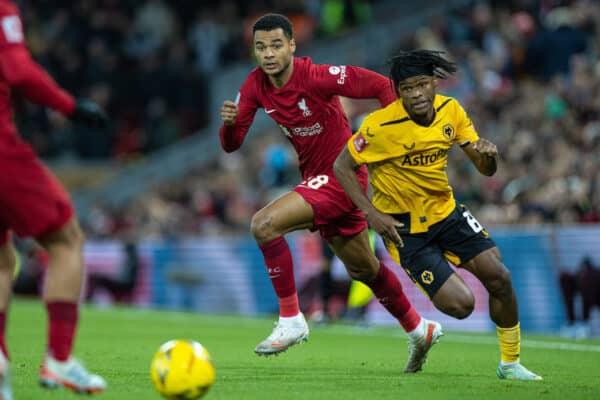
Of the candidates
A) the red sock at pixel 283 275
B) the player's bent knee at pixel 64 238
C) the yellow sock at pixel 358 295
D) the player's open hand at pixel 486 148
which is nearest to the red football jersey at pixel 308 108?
the red sock at pixel 283 275

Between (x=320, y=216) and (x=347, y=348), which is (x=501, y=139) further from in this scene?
(x=320, y=216)

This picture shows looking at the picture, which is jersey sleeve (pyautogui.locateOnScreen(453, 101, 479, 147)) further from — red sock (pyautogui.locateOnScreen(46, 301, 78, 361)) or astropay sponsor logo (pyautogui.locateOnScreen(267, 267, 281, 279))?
red sock (pyautogui.locateOnScreen(46, 301, 78, 361))

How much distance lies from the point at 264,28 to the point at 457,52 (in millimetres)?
11155

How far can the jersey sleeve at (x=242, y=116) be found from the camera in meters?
8.36

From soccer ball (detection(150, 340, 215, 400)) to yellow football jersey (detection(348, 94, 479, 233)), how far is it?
6.94 ft

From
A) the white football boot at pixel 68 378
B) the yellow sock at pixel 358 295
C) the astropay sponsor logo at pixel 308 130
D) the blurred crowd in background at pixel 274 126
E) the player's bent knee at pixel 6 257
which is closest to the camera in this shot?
the white football boot at pixel 68 378

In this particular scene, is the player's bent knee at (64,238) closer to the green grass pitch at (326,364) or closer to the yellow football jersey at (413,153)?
the green grass pitch at (326,364)

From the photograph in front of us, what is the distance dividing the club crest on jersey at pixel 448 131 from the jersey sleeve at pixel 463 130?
0.04m

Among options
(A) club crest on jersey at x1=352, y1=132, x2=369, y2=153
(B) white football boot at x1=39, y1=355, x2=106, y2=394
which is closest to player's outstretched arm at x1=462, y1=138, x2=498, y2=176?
(A) club crest on jersey at x1=352, y1=132, x2=369, y2=153

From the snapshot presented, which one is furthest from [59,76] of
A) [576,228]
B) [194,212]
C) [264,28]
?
[264,28]

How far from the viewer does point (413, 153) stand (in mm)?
7562

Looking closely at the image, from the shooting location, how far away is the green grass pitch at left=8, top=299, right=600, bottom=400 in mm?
6645

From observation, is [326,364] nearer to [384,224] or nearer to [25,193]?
[384,224]

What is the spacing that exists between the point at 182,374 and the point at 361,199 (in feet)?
7.01
